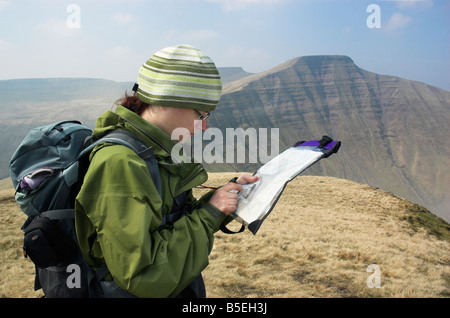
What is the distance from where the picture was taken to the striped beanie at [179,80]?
2.31 metres

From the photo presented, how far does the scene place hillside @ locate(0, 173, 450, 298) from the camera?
25.8ft

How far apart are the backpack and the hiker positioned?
0.34 ft

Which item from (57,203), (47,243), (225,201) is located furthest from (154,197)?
(47,243)

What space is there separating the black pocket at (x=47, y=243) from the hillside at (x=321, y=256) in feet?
18.6

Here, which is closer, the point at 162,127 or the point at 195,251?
the point at 195,251

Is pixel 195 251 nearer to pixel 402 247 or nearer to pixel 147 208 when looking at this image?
pixel 147 208

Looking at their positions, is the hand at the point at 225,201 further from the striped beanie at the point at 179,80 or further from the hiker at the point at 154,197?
the striped beanie at the point at 179,80

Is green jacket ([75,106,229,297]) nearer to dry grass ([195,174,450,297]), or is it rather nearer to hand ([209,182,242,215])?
hand ([209,182,242,215])

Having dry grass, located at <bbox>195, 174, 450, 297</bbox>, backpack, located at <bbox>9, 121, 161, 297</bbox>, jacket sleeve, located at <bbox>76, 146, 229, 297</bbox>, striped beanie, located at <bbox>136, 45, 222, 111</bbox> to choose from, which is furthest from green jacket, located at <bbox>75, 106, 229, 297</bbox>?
dry grass, located at <bbox>195, 174, 450, 297</bbox>

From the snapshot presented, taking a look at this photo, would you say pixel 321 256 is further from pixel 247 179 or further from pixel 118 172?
pixel 118 172

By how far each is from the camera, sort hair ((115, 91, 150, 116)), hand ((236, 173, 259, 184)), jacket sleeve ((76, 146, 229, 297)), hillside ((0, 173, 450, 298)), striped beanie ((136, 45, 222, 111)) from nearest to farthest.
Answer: jacket sleeve ((76, 146, 229, 297)) → striped beanie ((136, 45, 222, 111)) → hair ((115, 91, 150, 116)) → hand ((236, 173, 259, 184)) → hillside ((0, 173, 450, 298))

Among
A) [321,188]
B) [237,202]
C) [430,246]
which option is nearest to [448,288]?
[430,246]

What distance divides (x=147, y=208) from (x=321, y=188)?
20.3 meters

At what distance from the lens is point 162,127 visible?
2379 millimetres
